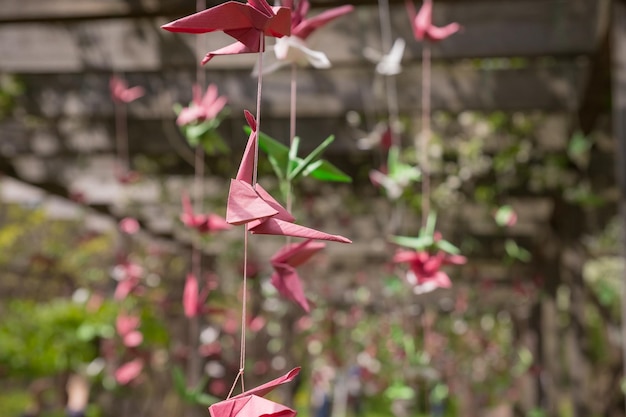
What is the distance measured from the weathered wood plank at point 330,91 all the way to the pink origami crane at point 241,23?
2.36 m

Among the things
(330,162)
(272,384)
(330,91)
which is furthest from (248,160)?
(330,162)

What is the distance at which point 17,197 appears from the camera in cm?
737

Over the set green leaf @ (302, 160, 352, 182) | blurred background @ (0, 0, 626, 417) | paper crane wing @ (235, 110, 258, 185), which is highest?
paper crane wing @ (235, 110, 258, 185)

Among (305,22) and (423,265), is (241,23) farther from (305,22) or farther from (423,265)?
(423,265)

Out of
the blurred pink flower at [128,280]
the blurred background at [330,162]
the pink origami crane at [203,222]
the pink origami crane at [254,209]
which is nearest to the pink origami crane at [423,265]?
the blurred background at [330,162]

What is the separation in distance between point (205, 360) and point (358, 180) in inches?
53.1

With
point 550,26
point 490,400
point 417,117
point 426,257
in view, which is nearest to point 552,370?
point 490,400

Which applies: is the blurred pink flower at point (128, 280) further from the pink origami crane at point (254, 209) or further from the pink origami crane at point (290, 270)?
the pink origami crane at point (254, 209)

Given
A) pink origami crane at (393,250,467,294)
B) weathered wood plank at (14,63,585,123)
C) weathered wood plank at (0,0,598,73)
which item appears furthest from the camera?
weathered wood plank at (14,63,585,123)

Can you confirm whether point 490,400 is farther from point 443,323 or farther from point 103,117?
point 103,117

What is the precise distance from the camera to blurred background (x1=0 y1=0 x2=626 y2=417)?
85.7 inches

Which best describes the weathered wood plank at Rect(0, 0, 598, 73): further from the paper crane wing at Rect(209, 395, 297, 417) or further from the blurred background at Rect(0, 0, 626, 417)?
the paper crane wing at Rect(209, 395, 297, 417)

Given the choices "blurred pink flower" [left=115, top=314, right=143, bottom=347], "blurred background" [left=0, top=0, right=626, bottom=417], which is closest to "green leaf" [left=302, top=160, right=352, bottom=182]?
"blurred background" [left=0, top=0, right=626, bottom=417]

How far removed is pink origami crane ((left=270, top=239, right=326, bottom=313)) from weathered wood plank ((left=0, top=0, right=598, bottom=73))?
4.76 feet
